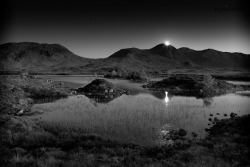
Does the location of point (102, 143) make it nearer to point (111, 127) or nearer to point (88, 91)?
point (111, 127)

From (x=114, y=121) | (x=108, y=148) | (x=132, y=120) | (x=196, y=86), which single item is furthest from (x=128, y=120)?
(x=196, y=86)

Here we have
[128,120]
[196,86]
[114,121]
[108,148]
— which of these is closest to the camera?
[108,148]

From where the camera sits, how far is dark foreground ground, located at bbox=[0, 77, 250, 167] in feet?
43.6

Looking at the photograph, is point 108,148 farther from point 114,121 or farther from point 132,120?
point 132,120

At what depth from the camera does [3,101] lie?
34781 mm

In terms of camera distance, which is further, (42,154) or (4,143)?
(4,143)

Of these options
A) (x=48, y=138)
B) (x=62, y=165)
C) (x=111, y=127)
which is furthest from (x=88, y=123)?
(x=62, y=165)

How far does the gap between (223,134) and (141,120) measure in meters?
10.5

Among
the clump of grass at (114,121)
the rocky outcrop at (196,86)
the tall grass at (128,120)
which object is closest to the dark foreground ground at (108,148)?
the tall grass at (128,120)

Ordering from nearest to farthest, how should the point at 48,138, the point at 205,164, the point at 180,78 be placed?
the point at 205,164, the point at 48,138, the point at 180,78

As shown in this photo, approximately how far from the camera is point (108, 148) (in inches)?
683

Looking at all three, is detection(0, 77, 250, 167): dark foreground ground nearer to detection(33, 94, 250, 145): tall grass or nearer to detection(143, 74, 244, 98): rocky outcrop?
detection(33, 94, 250, 145): tall grass

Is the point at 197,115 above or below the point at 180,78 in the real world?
below

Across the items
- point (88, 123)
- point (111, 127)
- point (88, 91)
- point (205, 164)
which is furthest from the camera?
point (88, 91)
